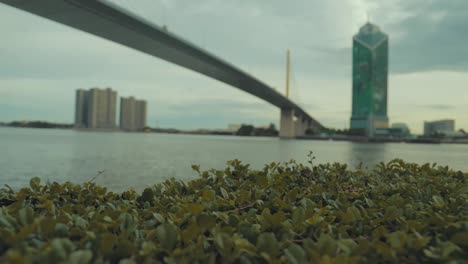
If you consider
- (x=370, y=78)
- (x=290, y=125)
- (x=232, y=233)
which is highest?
(x=370, y=78)

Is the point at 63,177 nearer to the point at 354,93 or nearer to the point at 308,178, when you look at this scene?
the point at 308,178

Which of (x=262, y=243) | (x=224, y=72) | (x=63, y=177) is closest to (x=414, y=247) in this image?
(x=262, y=243)

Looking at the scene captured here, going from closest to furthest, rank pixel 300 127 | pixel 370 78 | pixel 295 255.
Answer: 1. pixel 295 255
2. pixel 300 127
3. pixel 370 78

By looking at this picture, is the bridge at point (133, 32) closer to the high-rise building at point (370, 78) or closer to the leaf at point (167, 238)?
the leaf at point (167, 238)

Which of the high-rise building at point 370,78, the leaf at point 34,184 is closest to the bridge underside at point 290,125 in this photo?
the high-rise building at point 370,78

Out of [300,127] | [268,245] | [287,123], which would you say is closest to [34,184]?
[268,245]

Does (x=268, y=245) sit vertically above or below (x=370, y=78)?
below

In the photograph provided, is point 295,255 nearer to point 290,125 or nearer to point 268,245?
point 268,245
